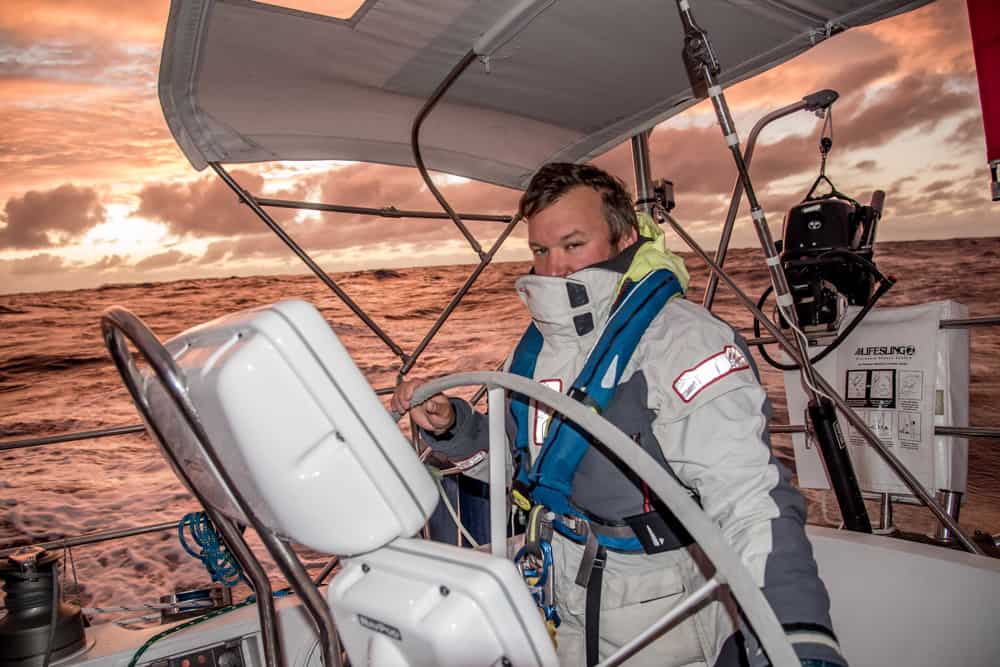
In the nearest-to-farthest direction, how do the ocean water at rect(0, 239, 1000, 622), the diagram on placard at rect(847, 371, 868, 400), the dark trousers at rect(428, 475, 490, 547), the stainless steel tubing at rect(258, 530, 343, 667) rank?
the stainless steel tubing at rect(258, 530, 343, 667)
the dark trousers at rect(428, 475, 490, 547)
the diagram on placard at rect(847, 371, 868, 400)
the ocean water at rect(0, 239, 1000, 622)

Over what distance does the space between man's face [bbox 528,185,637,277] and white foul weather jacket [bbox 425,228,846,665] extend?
4.8 inches

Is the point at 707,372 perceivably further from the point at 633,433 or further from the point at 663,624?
the point at 663,624

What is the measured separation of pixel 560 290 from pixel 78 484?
454 inches

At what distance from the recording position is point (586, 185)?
4.55 ft

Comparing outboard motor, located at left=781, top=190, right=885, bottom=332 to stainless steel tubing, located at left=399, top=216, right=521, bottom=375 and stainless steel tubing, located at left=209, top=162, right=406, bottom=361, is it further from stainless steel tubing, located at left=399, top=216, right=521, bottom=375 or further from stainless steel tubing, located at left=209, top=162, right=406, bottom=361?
stainless steel tubing, located at left=209, top=162, right=406, bottom=361

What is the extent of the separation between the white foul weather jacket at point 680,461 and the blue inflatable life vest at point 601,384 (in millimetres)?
34

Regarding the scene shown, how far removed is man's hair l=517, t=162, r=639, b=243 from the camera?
1369 millimetres

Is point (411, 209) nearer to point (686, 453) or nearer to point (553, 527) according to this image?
point (553, 527)

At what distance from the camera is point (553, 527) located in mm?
1309

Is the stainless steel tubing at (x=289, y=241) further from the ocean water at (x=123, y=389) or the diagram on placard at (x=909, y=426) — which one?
the ocean water at (x=123, y=389)

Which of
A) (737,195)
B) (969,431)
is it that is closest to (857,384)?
(969,431)

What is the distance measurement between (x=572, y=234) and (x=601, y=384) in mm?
360

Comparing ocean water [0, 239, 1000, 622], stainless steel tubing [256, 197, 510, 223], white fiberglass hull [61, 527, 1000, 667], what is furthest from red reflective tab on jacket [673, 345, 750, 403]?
ocean water [0, 239, 1000, 622]

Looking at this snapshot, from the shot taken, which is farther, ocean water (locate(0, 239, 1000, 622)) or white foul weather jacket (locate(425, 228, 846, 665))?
ocean water (locate(0, 239, 1000, 622))
